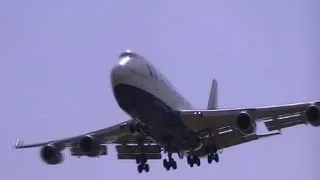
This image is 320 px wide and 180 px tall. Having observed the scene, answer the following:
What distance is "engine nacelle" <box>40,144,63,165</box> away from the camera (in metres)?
54.4

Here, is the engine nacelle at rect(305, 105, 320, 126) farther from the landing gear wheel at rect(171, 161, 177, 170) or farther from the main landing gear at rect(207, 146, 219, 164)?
the landing gear wheel at rect(171, 161, 177, 170)

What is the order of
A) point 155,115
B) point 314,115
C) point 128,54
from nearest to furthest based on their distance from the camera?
point 314,115 < point 128,54 < point 155,115

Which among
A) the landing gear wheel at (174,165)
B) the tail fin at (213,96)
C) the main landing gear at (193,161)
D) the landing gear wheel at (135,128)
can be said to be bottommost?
the landing gear wheel at (174,165)

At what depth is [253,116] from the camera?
49.3 metres

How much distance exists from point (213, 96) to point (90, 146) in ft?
66.1

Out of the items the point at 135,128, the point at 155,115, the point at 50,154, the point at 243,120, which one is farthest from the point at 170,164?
the point at 50,154

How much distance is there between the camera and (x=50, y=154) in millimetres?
54375

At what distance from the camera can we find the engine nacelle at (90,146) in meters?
52.1

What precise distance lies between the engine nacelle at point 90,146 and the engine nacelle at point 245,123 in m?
9.43

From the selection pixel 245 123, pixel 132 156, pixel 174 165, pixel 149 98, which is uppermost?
pixel 149 98

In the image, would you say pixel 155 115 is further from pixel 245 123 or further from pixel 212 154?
pixel 212 154

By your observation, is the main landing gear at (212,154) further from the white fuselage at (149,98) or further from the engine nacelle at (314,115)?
the engine nacelle at (314,115)

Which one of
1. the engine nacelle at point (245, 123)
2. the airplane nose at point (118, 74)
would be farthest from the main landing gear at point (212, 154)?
the airplane nose at point (118, 74)

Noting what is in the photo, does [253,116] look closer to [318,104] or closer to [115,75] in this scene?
[318,104]
